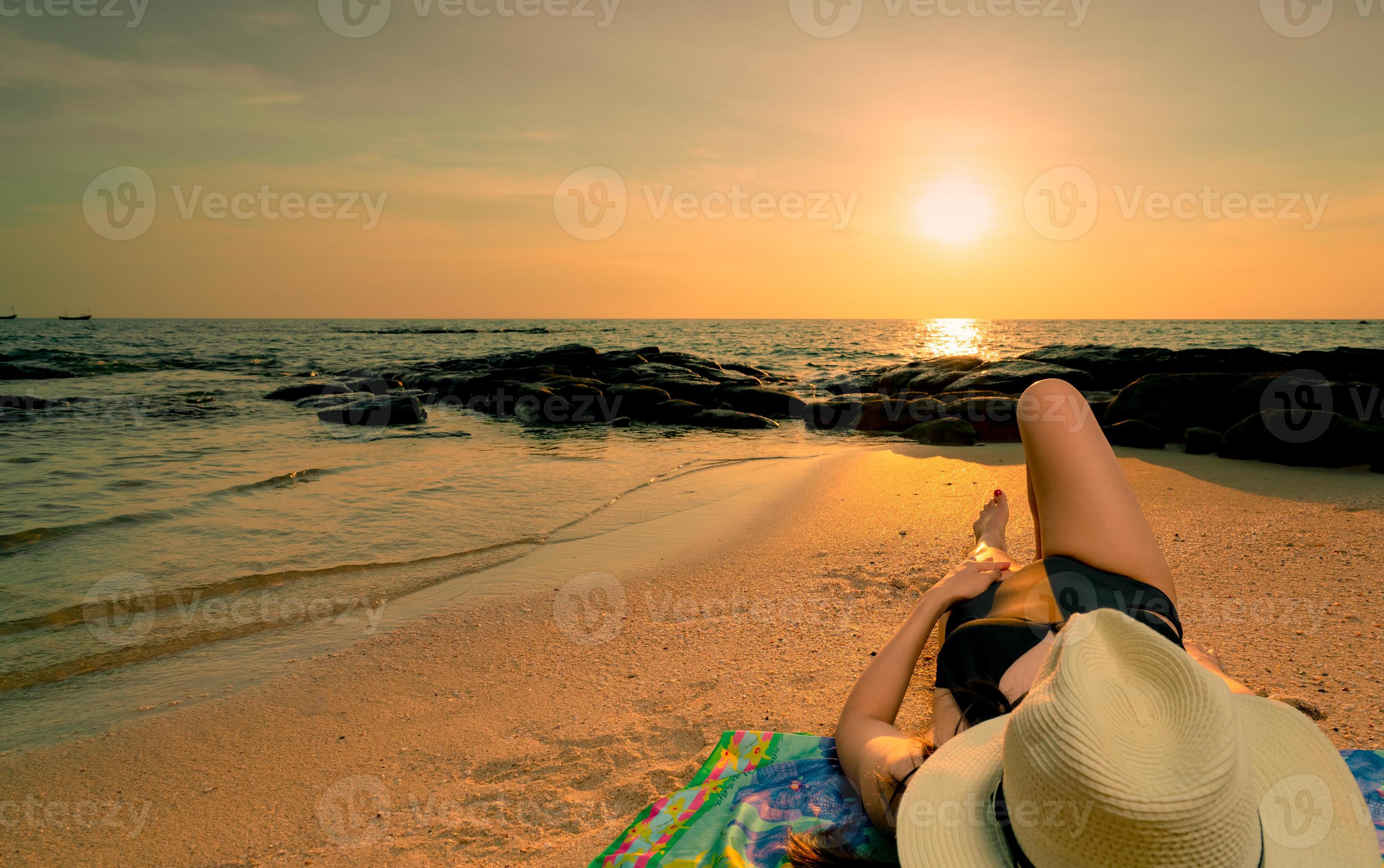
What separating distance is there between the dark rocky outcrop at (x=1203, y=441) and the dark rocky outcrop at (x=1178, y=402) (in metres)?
0.88

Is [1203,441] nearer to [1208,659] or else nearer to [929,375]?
[1208,659]

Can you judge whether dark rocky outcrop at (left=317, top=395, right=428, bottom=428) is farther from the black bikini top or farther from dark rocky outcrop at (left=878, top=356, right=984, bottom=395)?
the black bikini top

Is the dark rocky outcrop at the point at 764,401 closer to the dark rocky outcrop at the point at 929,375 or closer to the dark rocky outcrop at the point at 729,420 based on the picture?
the dark rocky outcrop at the point at 729,420

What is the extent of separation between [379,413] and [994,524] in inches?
478

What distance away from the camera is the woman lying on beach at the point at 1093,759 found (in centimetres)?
109

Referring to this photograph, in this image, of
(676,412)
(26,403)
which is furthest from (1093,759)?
(26,403)

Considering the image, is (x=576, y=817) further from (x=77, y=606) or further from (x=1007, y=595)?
(x=77, y=606)

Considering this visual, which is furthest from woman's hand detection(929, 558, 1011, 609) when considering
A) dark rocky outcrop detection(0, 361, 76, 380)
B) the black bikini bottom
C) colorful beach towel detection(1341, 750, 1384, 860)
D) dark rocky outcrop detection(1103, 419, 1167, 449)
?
dark rocky outcrop detection(0, 361, 76, 380)

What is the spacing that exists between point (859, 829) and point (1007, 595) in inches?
35.6

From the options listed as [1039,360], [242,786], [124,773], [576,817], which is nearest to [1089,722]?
[576,817]

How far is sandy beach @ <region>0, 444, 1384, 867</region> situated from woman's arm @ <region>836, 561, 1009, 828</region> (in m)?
0.66

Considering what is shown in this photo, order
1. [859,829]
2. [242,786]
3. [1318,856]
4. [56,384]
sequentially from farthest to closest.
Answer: [56,384] → [242,786] → [859,829] → [1318,856]

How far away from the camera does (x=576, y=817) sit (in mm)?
→ 2410

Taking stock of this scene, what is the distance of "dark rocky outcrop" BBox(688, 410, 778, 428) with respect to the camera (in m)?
13.3
